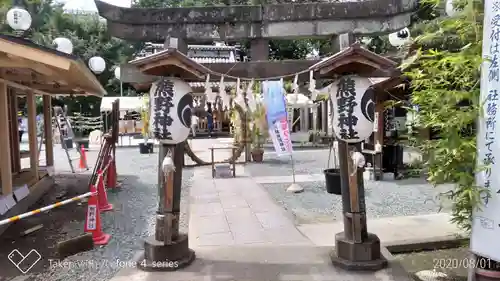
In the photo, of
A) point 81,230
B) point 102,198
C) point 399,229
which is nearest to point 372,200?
point 399,229

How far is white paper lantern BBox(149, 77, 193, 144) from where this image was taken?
15.7ft

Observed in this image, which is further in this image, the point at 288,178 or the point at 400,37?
the point at 288,178

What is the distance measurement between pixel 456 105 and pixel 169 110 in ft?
10.9

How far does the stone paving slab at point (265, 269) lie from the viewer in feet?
15.4

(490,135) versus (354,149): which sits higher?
(490,135)

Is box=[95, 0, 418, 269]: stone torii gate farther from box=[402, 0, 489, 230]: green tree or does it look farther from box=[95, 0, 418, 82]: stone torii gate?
box=[402, 0, 489, 230]: green tree

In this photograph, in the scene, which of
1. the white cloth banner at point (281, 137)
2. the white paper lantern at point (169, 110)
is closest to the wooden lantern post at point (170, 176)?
the white paper lantern at point (169, 110)

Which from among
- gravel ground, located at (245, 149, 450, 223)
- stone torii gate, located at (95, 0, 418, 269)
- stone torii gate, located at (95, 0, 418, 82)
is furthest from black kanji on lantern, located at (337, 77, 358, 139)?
stone torii gate, located at (95, 0, 418, 82)

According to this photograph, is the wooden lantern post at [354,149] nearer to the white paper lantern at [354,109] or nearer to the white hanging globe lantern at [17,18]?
the white paper lantern at [354,109]

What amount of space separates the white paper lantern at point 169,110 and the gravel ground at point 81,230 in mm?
1994

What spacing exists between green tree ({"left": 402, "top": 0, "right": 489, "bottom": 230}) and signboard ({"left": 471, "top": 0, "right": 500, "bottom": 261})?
0.27 feet

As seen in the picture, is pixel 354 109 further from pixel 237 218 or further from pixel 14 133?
pixel 14 133

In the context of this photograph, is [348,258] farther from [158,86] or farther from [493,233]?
[158,86]

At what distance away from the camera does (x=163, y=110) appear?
4.79m
